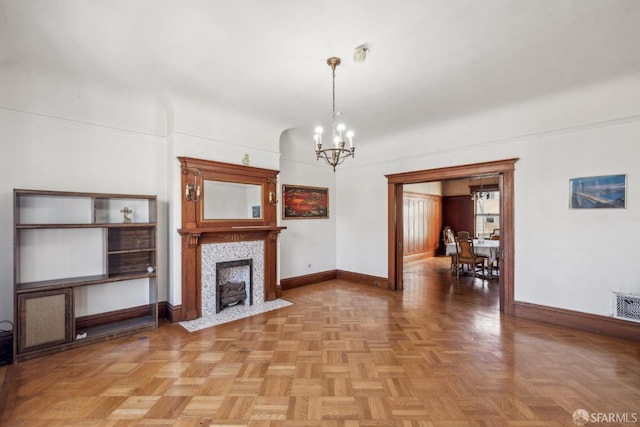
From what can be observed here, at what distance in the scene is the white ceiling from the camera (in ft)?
7.11

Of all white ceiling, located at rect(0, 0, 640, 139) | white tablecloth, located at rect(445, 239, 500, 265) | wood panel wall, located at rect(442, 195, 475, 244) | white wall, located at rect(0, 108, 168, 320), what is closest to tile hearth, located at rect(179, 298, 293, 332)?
white wall, located at rect(0, 108, 168, 320)

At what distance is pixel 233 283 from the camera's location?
4.47 meters

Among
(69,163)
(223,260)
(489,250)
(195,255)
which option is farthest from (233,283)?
(489,250)

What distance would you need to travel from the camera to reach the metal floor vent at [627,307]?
125 inches

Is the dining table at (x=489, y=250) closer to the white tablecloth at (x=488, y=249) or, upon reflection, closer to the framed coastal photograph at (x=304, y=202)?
the white tablecloth at (x=488, y=249)

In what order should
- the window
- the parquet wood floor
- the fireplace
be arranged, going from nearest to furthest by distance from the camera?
the parquet wood floor
the fireplace
the window

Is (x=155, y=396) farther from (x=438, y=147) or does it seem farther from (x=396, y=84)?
(x=438, y=147)

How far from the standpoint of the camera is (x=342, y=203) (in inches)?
253

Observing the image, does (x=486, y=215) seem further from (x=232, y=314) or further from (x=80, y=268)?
(x=80, y=268)

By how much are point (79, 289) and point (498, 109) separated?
239 inches

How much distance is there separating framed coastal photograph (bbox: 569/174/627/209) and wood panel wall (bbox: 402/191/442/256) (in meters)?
5.46

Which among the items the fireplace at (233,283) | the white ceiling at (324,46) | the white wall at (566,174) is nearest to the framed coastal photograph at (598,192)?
the white wall at (566,174)

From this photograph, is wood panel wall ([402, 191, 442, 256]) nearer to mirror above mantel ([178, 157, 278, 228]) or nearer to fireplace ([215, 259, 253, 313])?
mirror above mantel ([178, 157, 278, 228])

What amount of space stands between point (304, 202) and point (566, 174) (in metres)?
4.17
